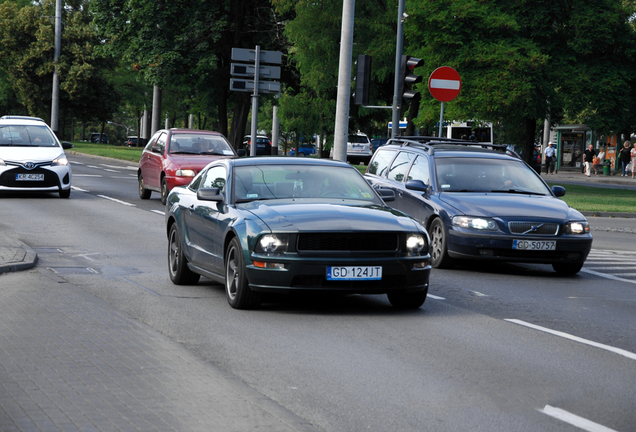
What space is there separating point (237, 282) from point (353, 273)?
1.07 m

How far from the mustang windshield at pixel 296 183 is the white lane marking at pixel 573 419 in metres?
4.29

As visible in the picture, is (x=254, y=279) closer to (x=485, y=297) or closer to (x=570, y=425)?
(x=485, y=297)

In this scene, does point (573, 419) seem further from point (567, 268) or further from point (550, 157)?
point (550, 157)

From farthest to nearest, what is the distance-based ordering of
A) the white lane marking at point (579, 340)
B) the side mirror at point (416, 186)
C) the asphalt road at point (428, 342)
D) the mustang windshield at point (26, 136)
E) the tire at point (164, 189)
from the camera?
the mustang windshield at point (26, 136) < the tire at point (164, 189) < the side mirror at point (416, 186) < the white lane marking at point (579, 340) < the asphalt road at point (428, 342)

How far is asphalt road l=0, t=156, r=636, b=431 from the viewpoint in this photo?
550cm

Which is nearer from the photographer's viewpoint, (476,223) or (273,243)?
(273,243)

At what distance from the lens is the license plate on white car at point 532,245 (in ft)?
38.8

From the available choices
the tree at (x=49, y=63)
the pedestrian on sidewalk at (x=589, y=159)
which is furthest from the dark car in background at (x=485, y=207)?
the tree at (x=49, y=63)

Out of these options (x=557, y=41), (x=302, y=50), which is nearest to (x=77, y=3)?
(x=302, y=50)

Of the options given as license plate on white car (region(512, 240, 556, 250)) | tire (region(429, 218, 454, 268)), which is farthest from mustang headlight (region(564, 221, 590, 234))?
tire (region(429, 218, 454, 268))

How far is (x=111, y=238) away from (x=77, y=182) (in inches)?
590

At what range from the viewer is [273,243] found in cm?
843

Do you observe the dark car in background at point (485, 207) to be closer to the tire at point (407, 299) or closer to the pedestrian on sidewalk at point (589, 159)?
the tire at point (407, 299)

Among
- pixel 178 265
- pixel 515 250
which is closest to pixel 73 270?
pixel 178 265
